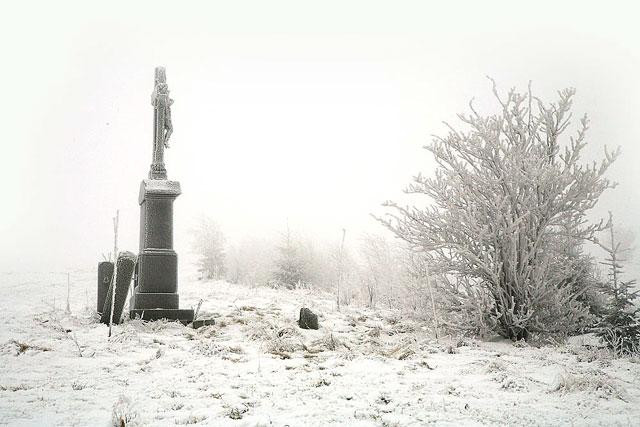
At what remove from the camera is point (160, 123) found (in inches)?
380

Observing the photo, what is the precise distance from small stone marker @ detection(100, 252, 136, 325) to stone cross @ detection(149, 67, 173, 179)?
221 centimetres

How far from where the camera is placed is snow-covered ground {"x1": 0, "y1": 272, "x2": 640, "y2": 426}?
3.75 meters

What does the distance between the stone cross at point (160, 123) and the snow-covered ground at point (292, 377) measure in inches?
117

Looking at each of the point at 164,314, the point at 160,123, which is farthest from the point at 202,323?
the point at 160,123

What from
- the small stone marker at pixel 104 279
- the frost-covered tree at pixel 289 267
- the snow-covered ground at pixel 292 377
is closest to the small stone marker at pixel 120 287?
the snow-covered ground at pixel 292 377

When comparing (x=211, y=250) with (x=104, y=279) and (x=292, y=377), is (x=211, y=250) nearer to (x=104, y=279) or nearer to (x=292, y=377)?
(x=104, y=279)

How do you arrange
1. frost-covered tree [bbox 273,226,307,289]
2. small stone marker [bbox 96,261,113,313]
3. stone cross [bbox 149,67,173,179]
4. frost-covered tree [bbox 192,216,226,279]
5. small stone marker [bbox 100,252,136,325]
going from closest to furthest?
small stone marker [bbox 100,252,136,325] → small stone marker [bbox 96,261,113,313] → stone cross [bbox 149,67,173,179] → frost-covered tree [bbox 273,226,307,289] → frost-covered tree [bbox 192,216,226,279]

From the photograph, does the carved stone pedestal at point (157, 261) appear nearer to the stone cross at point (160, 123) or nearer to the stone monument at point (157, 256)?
the stone monument at point (157, 256)

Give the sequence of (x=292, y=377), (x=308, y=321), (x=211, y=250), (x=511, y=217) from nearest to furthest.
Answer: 1. (x=292, y=377)
2. (x=511, y=217)
3. (x=308, y=321)
4. (x=211, y=250)

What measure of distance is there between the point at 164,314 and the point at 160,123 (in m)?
3.70

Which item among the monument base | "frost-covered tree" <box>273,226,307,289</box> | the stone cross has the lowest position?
the monument base

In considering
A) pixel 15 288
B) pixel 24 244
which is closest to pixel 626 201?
pixel 15 288

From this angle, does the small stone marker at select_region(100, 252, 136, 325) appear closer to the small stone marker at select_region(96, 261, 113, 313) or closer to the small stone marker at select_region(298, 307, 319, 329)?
the small stone marker at select_region(96, 261, 113, 313)

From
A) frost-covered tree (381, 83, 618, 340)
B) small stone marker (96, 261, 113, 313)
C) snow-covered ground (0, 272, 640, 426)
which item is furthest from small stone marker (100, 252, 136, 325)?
frost-covered tree (381, 83, 618, 340)
